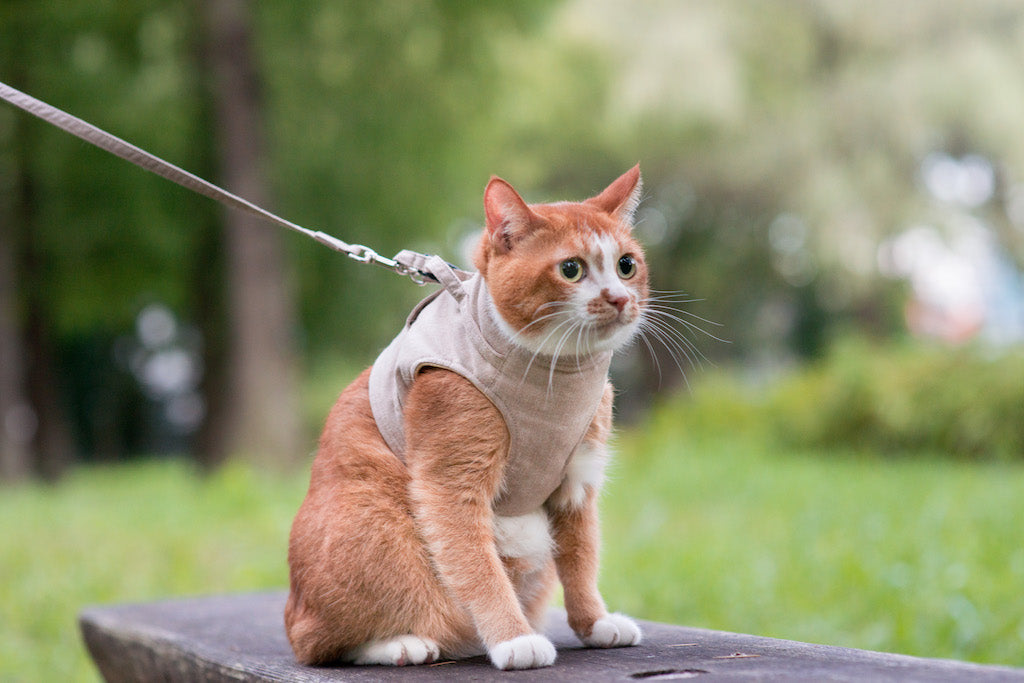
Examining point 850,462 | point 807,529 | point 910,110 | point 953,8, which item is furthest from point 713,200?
point 807,529

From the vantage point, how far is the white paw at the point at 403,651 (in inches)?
76.5

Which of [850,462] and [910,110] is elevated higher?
[910,110]

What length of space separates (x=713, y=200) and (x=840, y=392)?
318 inches

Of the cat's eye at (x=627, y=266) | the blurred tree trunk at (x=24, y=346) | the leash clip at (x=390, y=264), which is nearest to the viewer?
the cat's eye at (x=627, y=266)

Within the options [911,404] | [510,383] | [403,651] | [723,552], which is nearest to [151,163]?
[510,383]

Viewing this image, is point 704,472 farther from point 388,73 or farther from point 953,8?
point 953,8

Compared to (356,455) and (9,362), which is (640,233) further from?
(9,362)

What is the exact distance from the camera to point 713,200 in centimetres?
1653

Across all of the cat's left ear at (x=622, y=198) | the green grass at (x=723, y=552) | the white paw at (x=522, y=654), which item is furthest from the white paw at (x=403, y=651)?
the cat's left ear at (x=622, y=198)

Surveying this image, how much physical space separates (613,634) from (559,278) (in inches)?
31.5

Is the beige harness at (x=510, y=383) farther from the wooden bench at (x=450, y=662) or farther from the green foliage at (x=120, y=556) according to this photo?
the green foliage at (x=120, y=556)

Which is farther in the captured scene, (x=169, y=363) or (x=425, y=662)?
(x=169, y=363)

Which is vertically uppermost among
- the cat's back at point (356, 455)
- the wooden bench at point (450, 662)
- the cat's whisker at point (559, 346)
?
the cat's whisker at point (559, 346)

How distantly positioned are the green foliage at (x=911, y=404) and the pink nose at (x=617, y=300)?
654 cm
